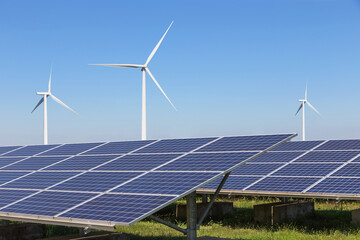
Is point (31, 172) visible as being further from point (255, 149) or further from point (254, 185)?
point (254, 185)

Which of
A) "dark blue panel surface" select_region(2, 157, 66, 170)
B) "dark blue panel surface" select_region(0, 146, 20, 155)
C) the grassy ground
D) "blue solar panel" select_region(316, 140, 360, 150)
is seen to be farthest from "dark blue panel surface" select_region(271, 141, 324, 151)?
"dark blue panel surface" select_region(0, 146, 20, 155)

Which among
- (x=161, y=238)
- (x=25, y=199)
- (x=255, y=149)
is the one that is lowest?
(x=161, y=238)

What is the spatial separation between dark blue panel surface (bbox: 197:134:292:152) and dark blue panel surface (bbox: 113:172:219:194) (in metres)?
2.53

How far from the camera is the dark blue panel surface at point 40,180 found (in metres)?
Answer: 18.3

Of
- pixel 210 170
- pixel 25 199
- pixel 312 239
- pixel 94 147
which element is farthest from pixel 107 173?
pixel 312 239

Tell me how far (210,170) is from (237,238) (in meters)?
6.62

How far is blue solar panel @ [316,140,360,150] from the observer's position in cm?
2920

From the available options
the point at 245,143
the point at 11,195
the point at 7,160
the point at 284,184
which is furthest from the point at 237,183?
the point at 11,195

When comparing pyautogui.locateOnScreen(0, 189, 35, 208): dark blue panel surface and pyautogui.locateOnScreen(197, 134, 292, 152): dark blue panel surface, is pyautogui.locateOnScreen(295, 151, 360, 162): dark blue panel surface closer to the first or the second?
pyautogui.locateOnScreen(197, 134, 292, 152): dark blue panel surface

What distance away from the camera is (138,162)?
18.7 metres

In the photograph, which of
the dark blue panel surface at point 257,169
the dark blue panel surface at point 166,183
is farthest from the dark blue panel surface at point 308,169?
the dark blue panel surface at point 166,183

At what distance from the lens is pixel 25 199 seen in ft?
55.7

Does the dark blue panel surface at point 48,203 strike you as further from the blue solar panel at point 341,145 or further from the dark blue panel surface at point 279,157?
the blue solar panel at point 341,145

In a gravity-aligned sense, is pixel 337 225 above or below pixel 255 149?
below
